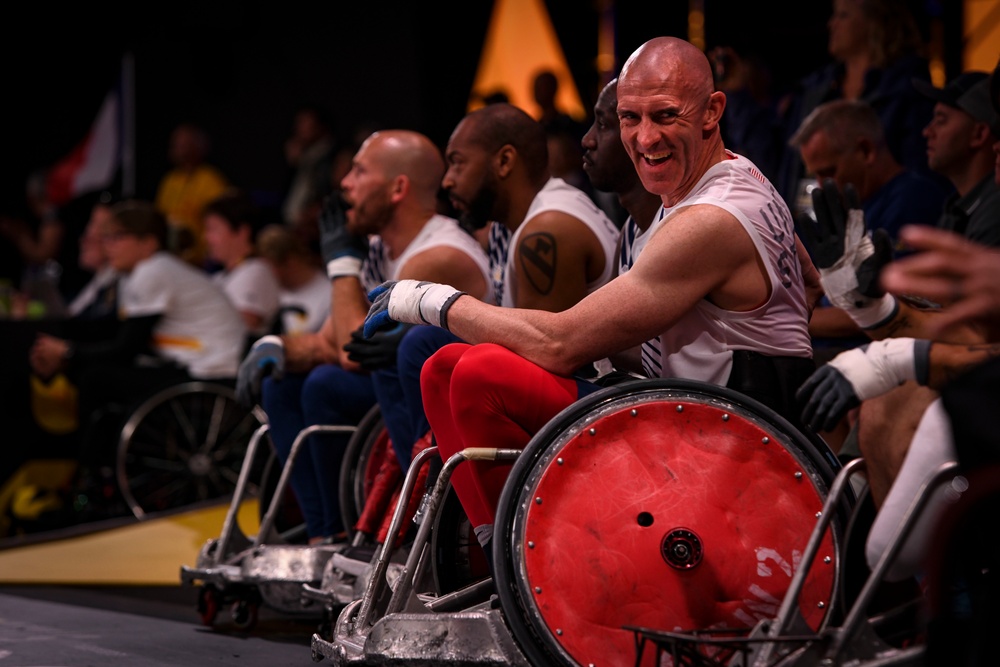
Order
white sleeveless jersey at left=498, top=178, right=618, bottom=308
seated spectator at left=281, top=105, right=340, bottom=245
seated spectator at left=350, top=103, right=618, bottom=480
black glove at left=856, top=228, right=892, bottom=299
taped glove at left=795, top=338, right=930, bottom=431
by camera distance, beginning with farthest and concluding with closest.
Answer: seated spectator at left=281, top=105, right=340, bottom=245, white sleeveless jersey at left=498, top=178, right=618, bottom=308, seated spectator at left=350, top=103, right=618, bottom=480, black glove at left=856, top=228, right=892, bottom=299, taped glove at left=795, top=338, right=930, bottom=431

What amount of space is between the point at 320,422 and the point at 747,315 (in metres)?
1.73

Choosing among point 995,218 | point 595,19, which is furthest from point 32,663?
point 595,19

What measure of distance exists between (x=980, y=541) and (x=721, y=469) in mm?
577

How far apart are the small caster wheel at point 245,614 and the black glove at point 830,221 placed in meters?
2.06

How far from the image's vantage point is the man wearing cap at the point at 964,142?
3.80 metres

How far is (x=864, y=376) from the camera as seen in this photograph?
7.14 feet

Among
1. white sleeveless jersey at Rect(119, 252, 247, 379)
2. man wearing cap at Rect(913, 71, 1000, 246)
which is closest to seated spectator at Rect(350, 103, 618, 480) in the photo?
man wearing cap at Rect(913, 71, 1000, 246)

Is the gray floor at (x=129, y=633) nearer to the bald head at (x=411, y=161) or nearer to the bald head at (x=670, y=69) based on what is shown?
the bald head at (x=411, y=161)

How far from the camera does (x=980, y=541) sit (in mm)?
1855

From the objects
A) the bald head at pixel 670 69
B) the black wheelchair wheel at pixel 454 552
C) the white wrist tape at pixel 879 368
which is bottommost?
the black wheelchair wheel at pixel 454 552

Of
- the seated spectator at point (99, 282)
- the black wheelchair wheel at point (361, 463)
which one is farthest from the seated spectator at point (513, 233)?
the seated spectator at point (99, 282)

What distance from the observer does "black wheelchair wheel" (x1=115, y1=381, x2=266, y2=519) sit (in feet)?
19.7

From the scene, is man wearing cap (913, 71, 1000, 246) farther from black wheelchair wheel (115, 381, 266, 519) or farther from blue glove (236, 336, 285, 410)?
black wheelchair wheel (115, 381, 266, 519)

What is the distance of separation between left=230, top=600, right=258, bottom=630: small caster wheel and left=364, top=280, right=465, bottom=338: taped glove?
1371 mm
